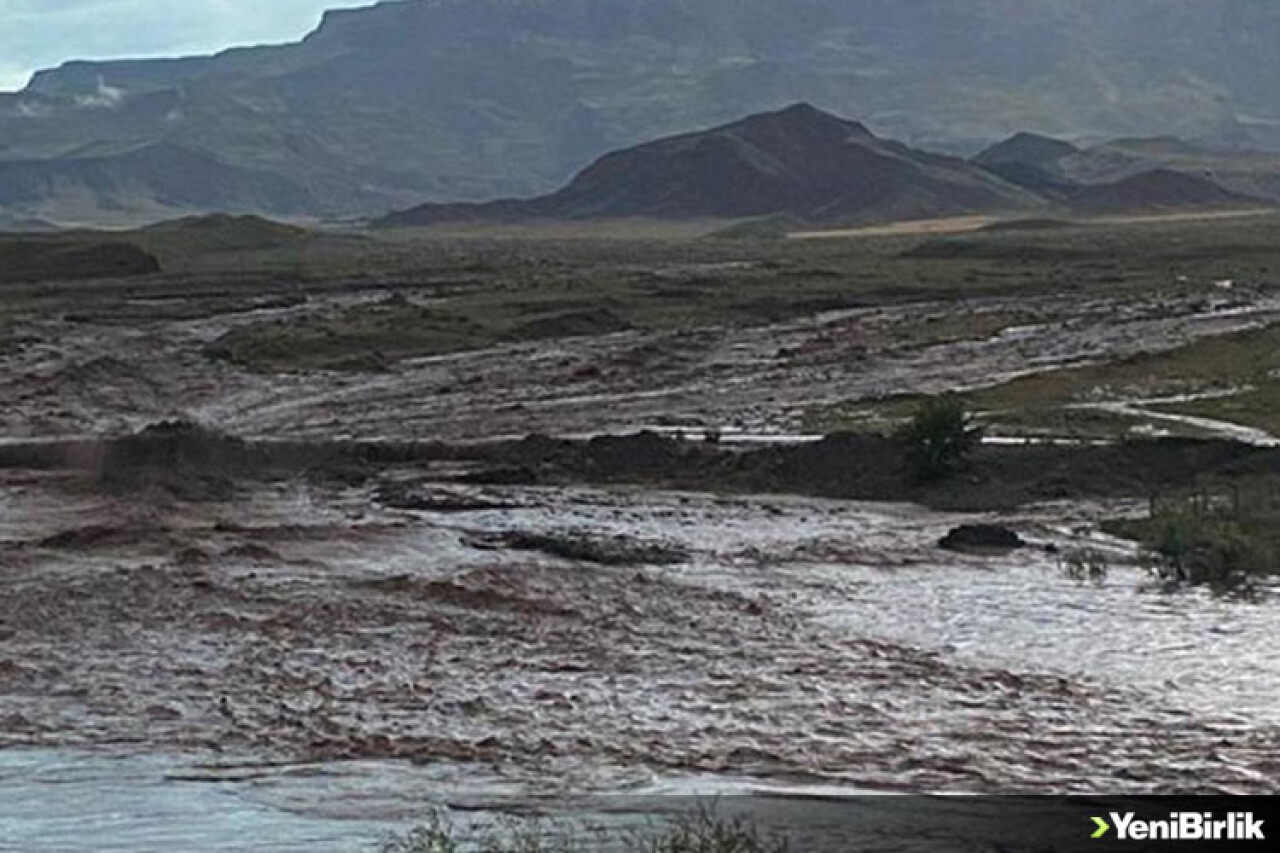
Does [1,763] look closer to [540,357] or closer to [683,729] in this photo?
[683,729]

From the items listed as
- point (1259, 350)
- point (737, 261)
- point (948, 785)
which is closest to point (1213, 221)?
point (737, 261)

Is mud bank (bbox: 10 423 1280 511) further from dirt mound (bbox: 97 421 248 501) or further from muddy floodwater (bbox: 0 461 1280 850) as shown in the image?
muddy floodwater (bbox: 0 461 1280 850)

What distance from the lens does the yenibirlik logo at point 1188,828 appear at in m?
14.4

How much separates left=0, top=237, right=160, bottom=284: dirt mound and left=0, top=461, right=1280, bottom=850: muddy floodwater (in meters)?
84.2

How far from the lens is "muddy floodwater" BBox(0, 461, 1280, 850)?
19.3m

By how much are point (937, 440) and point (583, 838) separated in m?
23.4

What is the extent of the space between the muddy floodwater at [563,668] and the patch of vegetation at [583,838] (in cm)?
91

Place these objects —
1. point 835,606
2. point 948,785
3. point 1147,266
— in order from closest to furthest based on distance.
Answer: point 948,785 → point 835,606 → point 1147,266

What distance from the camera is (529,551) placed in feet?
108

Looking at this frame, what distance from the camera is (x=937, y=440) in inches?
1556

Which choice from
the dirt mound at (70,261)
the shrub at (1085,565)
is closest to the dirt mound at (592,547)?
the shrub at (1085,565)

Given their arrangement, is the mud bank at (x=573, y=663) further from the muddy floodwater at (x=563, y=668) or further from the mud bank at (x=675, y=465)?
the mud bank at (x=675, y=465)

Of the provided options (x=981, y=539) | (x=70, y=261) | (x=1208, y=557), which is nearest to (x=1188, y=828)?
(x=1208, y=557)

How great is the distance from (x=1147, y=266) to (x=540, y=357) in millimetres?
56554
